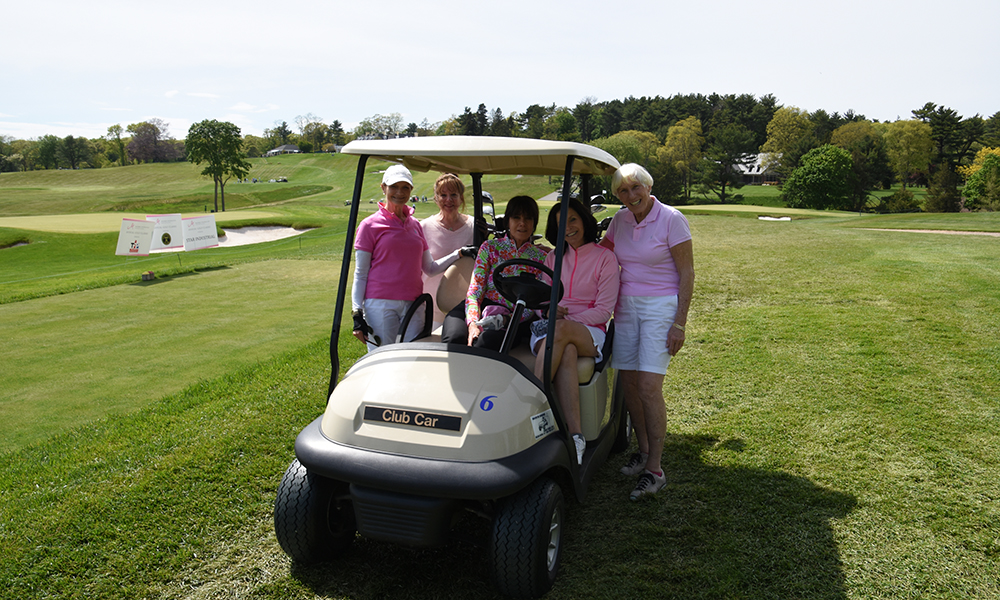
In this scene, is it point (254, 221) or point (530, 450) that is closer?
point (530, 450)

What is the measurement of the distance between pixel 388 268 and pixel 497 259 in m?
0.70

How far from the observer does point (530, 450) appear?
2.51 meters

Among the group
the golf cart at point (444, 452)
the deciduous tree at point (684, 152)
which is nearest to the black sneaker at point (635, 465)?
the golf cart at point (444, 452)

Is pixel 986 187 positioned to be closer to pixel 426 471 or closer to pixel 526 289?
pixel 526 289

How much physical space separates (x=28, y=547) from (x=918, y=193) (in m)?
70.3

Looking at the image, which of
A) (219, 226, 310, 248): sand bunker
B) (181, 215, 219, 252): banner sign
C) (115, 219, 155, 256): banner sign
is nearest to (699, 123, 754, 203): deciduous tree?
(219, 226, 310, 248): sand bunker

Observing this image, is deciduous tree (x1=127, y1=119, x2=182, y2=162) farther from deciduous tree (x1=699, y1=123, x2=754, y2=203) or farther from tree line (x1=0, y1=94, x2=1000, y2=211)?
deciduous tree (x1=699, y1=123, x2=754, y2=203)

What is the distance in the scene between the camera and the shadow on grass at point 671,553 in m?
2.62

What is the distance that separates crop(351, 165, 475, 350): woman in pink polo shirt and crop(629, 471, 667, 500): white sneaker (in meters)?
1.54

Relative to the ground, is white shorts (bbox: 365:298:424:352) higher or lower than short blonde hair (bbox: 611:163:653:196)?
lower

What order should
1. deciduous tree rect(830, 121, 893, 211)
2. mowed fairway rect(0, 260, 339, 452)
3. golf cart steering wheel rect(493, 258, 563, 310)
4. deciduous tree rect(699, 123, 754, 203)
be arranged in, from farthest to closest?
deciduous tree rect(699, 123, 754, 203), deciduous tree rect(830, 121, 893, 211), mowed fairway rect(0, 260, 339, 452), golf cart steering wheel rect(493, 258, 563, 310)

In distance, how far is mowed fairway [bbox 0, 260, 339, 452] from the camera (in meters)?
4.60

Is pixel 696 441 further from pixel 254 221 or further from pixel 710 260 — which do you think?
pixel 254 221

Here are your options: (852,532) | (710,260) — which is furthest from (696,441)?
(710,260)
